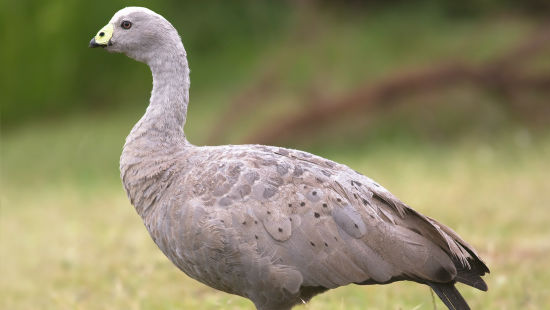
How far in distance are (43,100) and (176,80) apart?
32.4 ft

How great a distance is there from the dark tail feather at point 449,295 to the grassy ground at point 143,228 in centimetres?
99

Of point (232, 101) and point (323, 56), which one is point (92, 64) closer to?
point (232, 101)

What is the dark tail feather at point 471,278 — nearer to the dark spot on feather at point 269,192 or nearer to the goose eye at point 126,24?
the dark spot on feather at point 269,192

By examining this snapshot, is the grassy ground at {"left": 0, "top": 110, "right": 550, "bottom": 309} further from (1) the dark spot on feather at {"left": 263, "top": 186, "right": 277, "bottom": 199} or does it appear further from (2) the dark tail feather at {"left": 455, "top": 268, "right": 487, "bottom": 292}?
(1) the dark spot on feather at {"left": 263, "top": 186, "right": 277, "bottom": 199}

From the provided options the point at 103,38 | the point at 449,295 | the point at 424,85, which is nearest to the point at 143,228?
the point at 103,38

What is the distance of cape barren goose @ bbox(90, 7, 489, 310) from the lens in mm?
4238

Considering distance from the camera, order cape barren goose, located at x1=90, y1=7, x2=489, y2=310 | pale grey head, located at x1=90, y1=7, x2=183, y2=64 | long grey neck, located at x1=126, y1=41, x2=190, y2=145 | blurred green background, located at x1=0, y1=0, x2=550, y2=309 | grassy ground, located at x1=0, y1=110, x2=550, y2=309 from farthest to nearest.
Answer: blurred green background, located at x1=0, y1=0, x2=550, y2=309 < grassy ground, located at x1=0, y1=110, x2=550, y2=309 < pale grey head, located at x1=90, y1=7, x2=183, y2=64 < long grey neck, located at x1=126, y1=41, x2=190, y2=145 < cape barren goose, located at x1=90, y1=7, x2=489, y2=310

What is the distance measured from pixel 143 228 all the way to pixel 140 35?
4.13 meters

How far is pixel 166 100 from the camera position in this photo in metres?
4.87

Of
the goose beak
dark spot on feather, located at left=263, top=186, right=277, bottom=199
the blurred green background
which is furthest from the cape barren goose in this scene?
the blurred green background

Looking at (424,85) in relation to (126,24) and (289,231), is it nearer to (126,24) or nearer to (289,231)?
(126,24)

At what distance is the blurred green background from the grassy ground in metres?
0.03

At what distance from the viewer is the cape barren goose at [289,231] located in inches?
167

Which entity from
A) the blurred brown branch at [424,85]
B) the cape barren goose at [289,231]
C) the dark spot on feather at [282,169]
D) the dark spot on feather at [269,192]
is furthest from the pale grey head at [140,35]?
the blurred brown branch at [424,85]
